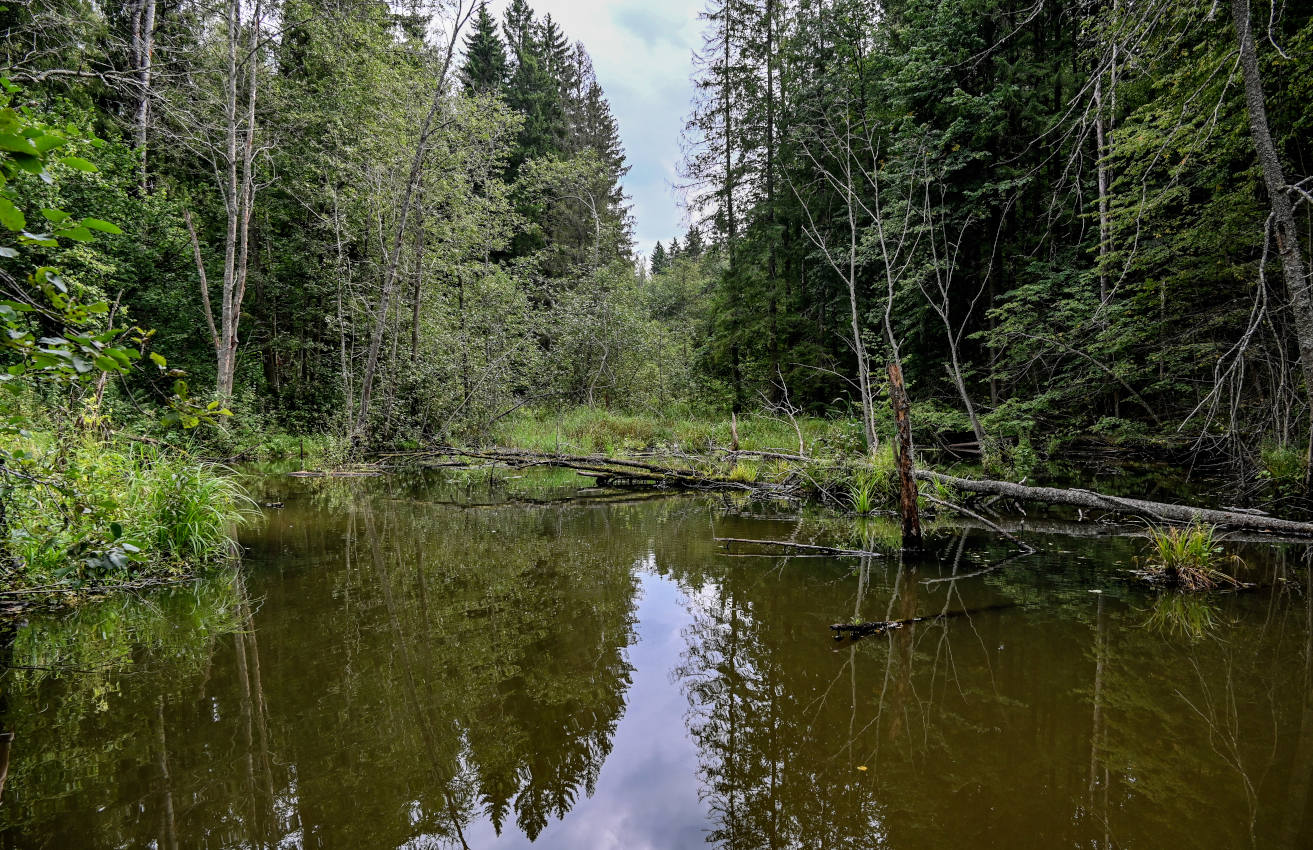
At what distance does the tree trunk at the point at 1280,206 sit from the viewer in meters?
5.71

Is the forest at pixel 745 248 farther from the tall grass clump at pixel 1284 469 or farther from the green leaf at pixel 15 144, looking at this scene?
the green leaf at pixel 15 144

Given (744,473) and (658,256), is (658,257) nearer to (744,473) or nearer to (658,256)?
(658,256)

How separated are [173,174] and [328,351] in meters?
6.11

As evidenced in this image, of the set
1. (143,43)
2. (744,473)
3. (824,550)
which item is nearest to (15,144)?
(824,550)

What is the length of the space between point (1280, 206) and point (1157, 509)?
3.32 m

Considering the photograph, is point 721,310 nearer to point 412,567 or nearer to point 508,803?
point 412,567

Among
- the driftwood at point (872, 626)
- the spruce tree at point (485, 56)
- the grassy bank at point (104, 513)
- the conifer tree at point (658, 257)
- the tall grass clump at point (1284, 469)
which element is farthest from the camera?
the conifer tree at point (658, 257)

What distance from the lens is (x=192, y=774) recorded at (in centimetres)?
246

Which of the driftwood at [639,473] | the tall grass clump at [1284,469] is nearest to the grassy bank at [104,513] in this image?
the driftwood at [639,473]

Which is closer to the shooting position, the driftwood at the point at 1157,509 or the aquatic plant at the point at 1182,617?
the aquatic plant at the point at 1182,617

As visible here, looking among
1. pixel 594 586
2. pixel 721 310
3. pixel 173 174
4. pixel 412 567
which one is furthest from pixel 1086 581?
pixel 173 174

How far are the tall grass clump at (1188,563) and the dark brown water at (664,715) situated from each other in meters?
0.24

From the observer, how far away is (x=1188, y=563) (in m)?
4.74

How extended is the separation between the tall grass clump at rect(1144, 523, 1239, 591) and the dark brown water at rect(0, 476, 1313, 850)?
240 millimetres
